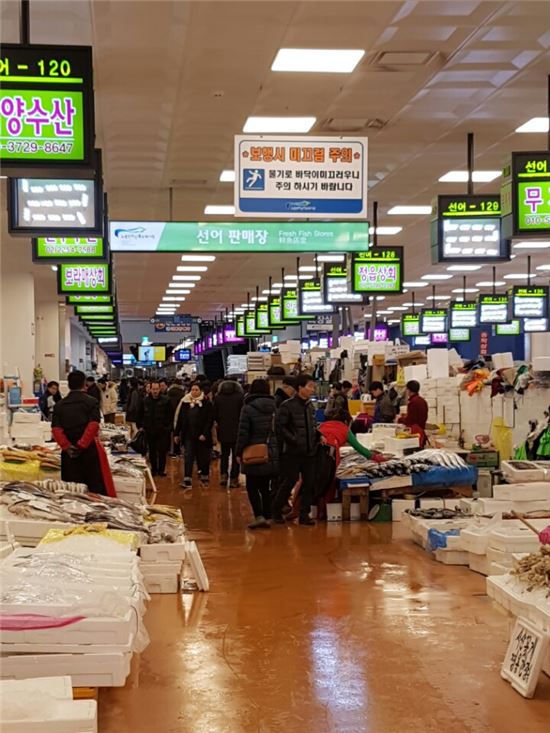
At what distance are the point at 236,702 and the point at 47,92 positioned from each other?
4101 mm

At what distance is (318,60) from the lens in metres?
8.45

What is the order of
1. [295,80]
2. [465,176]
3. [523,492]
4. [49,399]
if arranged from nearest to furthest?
[295,80] < [523,492] < [465,176] < [49,399]

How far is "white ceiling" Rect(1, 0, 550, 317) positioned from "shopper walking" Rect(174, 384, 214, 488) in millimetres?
3080

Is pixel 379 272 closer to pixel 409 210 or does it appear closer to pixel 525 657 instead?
pixel 409 210

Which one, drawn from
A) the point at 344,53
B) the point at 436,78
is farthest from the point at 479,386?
the point at 344,53

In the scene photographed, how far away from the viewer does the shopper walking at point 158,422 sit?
1591 centimetres

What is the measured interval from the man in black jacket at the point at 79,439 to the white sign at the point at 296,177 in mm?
2434

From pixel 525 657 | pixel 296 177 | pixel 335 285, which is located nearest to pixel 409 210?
pixel 335 285

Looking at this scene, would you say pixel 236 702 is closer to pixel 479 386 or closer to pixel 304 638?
pixel 304 638

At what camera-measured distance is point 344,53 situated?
325 inches

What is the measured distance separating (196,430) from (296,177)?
6068 millimetres

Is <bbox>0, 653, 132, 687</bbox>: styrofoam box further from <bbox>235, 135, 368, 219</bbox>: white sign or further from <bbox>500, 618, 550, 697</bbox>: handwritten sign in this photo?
<bbox>235, 135, 368, 219</bbox>: white sign

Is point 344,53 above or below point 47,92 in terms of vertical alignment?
above

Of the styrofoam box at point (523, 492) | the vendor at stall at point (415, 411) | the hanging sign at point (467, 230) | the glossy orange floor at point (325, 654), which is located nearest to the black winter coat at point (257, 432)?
the glossy orange floor at point (325, 654)
